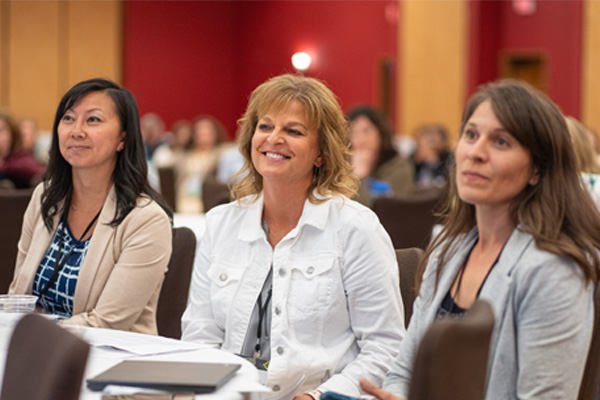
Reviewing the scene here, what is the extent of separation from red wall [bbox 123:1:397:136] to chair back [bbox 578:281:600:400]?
12.0 metres

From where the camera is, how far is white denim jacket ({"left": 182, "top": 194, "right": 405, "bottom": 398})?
2291 mm

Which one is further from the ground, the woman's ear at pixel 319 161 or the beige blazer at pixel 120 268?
the woman's ear at pixel 319 161

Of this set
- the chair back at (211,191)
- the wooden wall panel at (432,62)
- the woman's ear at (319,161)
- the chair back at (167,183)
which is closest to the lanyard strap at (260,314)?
the woman's ear at (319,161)

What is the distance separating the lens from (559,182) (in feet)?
5.91

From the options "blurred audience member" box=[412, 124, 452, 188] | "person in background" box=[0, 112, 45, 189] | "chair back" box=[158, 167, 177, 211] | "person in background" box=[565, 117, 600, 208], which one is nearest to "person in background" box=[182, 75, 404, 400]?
"person in background" box=[565, 117, 600, 208]

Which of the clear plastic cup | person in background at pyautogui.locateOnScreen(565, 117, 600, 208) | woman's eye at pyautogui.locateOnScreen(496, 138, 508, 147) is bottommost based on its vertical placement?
the clear plastic cup

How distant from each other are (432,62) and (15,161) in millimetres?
7374

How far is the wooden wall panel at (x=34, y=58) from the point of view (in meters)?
14.6

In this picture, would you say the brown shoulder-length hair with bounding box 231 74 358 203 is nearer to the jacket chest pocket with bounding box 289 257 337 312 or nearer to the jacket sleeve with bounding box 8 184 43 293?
the jacket chest pocket with bounding box 289 257 337 312

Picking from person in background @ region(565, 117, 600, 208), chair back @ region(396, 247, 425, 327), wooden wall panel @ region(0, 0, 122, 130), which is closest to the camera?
chair back @ region(396, 247, 425, 327)

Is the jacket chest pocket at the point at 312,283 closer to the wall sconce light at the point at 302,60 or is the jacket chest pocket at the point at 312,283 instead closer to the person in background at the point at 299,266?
the person in background at the point at 299,266

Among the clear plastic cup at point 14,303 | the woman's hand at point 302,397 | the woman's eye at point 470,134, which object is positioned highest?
the woman's eye at point 470,134

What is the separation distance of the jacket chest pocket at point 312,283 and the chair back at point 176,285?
0.70 meters

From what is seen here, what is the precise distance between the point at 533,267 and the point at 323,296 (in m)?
0.75
